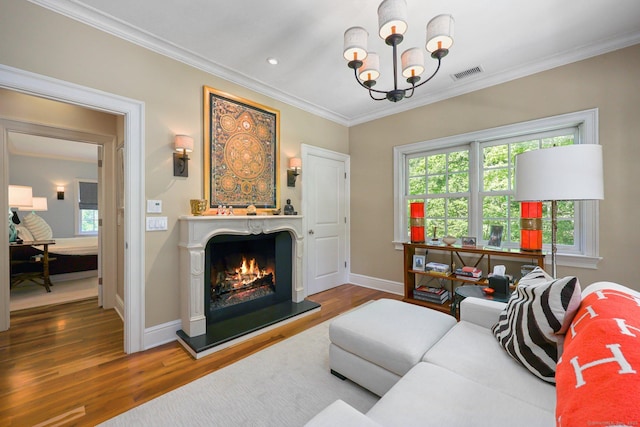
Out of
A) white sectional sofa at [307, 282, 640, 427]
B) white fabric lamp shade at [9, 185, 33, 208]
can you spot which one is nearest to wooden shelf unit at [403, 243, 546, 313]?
white sectional sofa at [307, 282, 640, 427]

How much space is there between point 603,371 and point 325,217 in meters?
3.47

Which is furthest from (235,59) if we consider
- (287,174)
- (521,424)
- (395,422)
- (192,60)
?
(521,424)

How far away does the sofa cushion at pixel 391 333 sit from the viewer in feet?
4.78

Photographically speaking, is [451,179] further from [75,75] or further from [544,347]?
[75,75]

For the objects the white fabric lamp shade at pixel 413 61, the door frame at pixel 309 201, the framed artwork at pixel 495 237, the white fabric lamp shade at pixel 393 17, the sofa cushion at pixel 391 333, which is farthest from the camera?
the door frame at pixel 309 201

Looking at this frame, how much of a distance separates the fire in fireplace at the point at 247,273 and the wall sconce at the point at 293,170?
0.71m

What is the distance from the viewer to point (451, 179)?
3457mm

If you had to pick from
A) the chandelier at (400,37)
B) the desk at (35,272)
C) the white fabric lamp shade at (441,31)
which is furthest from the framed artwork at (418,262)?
the desk at (35,272)

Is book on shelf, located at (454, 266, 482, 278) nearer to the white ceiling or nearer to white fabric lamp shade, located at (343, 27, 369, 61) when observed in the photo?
the white ceiling

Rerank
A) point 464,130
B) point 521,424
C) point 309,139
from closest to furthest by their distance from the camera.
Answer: point 521,424, point 464,130, point 309,139

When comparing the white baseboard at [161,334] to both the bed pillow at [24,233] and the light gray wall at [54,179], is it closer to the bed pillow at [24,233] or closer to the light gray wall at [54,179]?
the bed pillow at [24,233]

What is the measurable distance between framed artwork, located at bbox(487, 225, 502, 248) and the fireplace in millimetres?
2151

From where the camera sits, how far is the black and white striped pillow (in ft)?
3.60

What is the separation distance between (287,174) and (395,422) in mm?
2945
